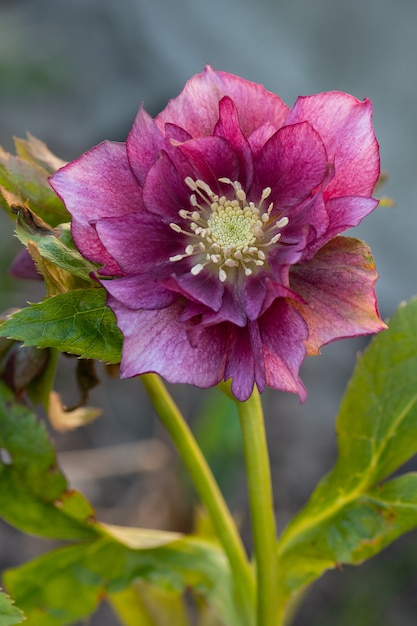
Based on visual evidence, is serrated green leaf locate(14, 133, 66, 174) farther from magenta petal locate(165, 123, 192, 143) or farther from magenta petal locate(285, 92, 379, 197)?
magenta petal locate(285, 92, 379, 197)

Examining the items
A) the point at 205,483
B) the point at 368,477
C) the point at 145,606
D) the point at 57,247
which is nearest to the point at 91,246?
the point at 57,247

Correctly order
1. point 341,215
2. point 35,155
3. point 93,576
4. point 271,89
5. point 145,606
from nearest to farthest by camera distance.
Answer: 1. point 341,215
2. point 35,155
3. point 93,576
4. point 145,606
5. point 271,89

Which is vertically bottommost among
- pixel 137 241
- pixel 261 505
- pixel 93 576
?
pixel 93 576

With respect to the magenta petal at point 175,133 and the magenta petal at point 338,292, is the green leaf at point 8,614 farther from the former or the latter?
the magenta petal at point 175,133

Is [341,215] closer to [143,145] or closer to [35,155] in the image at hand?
[143,145]

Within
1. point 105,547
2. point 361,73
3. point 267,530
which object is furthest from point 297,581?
point 361,73

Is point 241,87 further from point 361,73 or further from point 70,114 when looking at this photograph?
point 70,114
